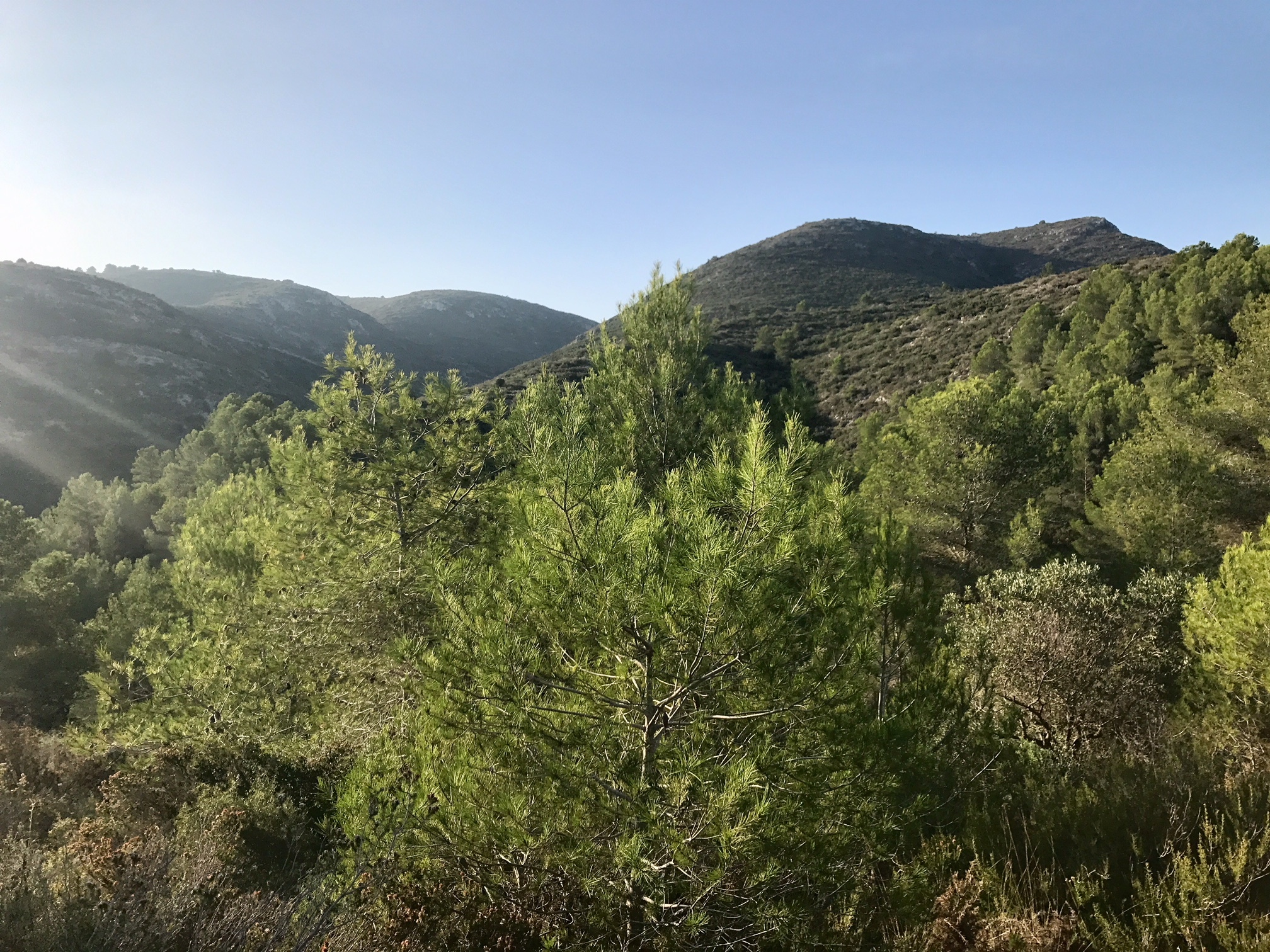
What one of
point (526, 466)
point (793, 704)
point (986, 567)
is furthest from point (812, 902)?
point (986, 567)

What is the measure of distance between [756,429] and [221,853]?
19.7 ft

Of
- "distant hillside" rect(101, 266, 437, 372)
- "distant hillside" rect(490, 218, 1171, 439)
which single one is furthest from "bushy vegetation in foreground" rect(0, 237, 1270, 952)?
"distant hillside" rect(101, 266, 437, 372)

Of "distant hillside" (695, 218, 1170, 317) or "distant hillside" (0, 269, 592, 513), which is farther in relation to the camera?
"distant hillside" (695, 218, 1170, 317)

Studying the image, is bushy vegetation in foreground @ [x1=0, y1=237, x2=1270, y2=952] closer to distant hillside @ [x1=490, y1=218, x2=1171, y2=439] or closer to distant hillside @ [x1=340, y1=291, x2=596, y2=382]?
distant hillside @ [x1=490, y1=218, x2=1171, y2=439]

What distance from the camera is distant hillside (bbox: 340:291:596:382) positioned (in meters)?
123

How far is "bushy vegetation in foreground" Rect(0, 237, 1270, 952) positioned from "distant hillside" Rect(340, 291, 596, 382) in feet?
320

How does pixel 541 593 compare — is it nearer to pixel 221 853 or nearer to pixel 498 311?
pixel 221 853

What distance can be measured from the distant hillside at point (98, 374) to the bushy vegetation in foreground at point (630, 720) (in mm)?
47740

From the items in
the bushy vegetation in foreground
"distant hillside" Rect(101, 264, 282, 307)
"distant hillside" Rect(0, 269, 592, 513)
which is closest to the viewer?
the bushy vegetation in foreground

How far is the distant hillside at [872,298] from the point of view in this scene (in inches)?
1479

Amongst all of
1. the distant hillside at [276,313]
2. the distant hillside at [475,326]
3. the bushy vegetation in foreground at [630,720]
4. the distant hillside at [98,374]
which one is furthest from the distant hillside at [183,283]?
the bushy vegetation in foreground at [630,720]

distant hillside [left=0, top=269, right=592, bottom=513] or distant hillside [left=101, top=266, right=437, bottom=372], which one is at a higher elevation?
distant hillside [left=101, top=266, right=437, bottom=372]

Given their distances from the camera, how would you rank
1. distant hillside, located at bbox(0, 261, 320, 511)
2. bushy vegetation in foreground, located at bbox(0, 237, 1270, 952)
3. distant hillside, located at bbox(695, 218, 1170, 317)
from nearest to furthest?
bushy vegetation in foreground, located at bbox(0, 237, 1270, 952) → distant hillside, located at bbox(0, 261, 320, 511) → distant hillside, located at bbox(695, 218, 1170, 317)

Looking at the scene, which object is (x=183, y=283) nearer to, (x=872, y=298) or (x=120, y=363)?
(x=120, y=363)
